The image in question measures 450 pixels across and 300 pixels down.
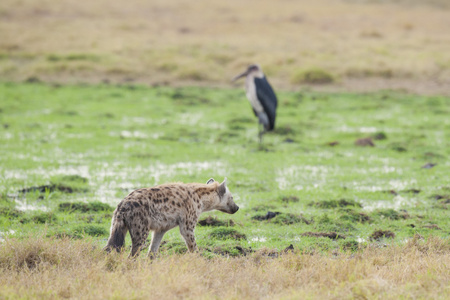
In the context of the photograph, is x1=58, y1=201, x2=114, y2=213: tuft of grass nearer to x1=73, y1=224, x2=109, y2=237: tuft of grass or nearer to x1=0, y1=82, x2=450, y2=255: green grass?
x1=0, y1=82, x2=450, y2=255: green grass

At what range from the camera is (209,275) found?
621cm

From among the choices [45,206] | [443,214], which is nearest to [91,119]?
[45,206]

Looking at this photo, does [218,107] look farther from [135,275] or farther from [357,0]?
[357,0]

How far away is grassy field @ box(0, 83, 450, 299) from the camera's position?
611cm

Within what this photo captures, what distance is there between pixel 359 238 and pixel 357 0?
58.8 meters

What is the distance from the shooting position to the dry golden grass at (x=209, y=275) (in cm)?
571

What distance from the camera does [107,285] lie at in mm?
5734

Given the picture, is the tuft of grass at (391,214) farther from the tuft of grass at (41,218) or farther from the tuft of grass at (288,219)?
the tuft of grass at (41,218)

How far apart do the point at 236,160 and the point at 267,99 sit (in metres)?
4.13

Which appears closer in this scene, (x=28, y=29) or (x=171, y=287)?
(x=171, y=287)

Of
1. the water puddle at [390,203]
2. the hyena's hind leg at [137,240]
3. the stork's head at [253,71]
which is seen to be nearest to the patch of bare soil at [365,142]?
the stork's head at [253,71]

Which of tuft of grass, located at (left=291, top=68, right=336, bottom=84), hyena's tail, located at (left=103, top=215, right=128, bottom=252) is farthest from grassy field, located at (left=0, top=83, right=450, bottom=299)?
tuft of grass, located at (left=291, top=68, right=336, bottom=84)

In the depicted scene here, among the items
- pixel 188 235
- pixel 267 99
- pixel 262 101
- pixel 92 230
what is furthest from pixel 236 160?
pixel 188 235

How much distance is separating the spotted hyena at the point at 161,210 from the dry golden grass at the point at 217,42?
822 inches
